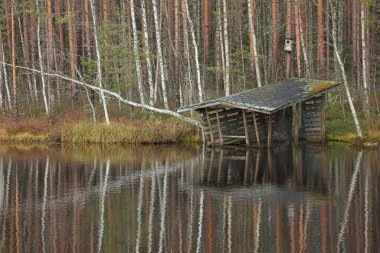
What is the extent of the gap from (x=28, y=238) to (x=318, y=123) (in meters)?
20.3

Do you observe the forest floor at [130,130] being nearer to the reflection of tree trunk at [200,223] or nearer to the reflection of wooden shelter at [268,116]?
the reflection of wooden shelter at [268,116]

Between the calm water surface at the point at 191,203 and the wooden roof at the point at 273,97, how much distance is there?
2.76 m

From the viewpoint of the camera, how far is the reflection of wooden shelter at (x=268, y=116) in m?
28.8

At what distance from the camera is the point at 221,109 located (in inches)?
1206

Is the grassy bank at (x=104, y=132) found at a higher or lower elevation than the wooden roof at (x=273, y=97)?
lower

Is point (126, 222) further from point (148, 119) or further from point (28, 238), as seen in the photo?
point (148, 119)

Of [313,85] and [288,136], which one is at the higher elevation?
[313,85]

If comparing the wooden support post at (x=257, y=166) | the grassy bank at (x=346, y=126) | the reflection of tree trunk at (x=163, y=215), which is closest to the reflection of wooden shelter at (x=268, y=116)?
the grassy bank at (x=346, y=126)

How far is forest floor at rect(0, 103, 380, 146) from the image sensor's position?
30938 mm

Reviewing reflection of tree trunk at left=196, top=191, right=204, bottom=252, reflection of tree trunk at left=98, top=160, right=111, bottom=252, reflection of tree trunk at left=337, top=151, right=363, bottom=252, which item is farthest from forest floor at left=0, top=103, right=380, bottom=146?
reflection of tree trunk at left=196, top=191, right=204, bottom=252

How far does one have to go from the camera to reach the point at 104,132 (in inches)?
1247

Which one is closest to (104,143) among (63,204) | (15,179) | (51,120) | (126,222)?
(51,120)

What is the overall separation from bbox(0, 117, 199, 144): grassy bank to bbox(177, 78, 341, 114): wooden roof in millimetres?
1922

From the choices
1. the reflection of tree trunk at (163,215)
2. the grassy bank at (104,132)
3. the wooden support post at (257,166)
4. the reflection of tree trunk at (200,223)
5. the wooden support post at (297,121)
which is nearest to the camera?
the reflection of tree trunk at (200,223)
